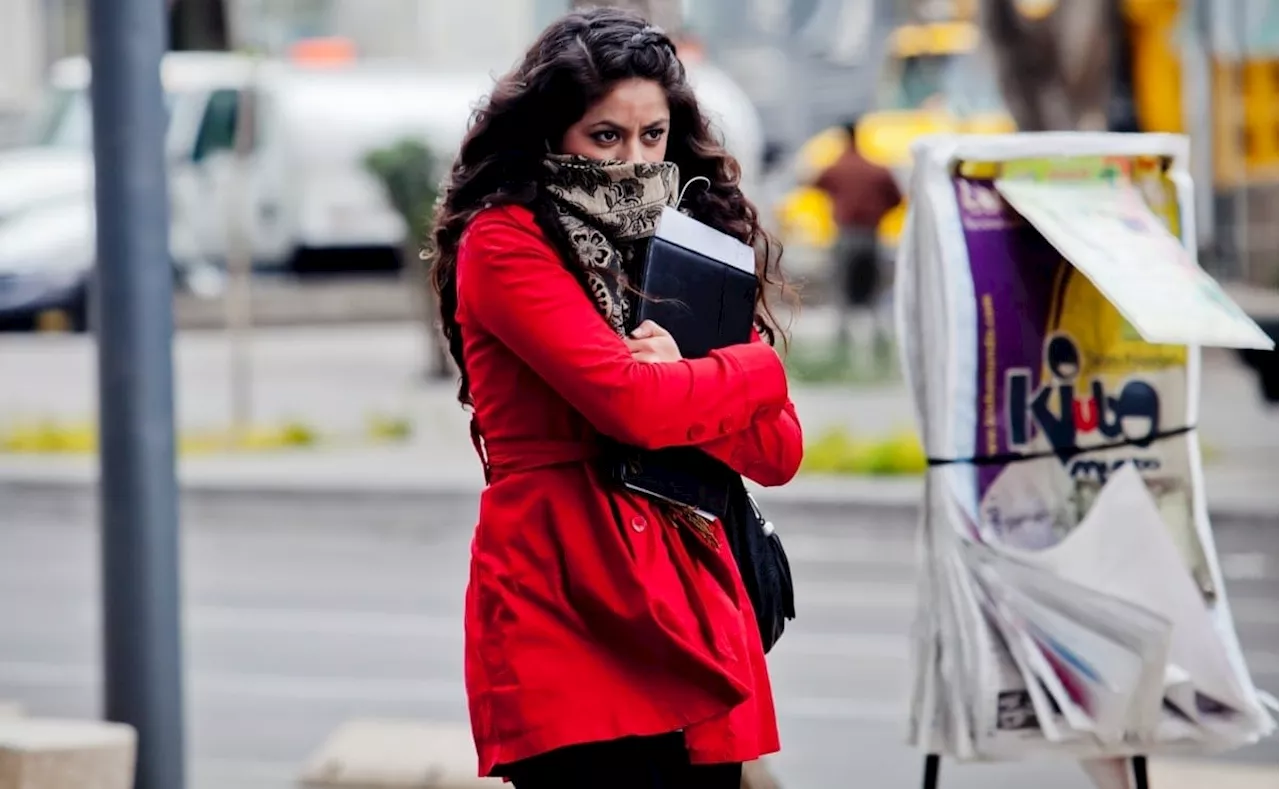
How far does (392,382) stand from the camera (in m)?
17.0

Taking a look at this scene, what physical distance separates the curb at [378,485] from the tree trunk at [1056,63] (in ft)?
15.9

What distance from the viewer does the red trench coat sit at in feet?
9.76

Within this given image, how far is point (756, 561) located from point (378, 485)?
9079 millimetres

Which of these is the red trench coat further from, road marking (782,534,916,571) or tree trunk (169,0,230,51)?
tree trunk (169,0,230,51)

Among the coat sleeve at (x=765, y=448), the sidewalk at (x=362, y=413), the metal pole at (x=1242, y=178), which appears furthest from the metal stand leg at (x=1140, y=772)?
the metal pole at (x=1242, y=178)

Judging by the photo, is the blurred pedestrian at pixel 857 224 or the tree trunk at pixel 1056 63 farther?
the blurred pedestrian at pixel 857 224

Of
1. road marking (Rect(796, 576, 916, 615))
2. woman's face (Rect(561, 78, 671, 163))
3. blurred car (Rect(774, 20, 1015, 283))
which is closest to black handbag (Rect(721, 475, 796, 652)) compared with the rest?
woman's face (Rect(561, 78, 671, 163))

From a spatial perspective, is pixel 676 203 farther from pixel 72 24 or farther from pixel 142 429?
pixel 72 24

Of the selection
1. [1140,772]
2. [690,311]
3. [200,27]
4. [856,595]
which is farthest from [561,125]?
[200,27]

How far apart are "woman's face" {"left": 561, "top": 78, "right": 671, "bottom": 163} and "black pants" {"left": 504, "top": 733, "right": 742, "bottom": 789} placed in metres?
0.83

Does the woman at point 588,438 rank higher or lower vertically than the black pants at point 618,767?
higher

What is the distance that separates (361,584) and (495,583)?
6785 millimetres

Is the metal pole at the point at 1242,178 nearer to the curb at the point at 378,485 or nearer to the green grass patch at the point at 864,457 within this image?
the green grass patch at the point at 864,457

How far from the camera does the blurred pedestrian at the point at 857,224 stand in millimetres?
17375
